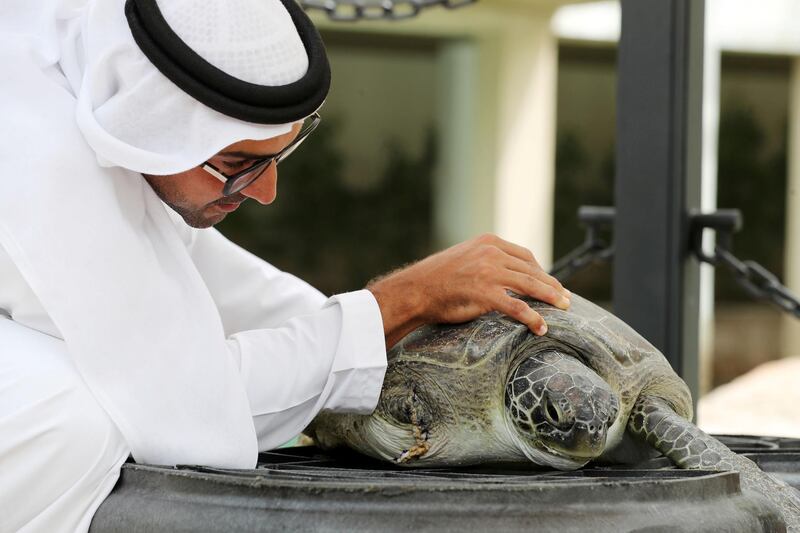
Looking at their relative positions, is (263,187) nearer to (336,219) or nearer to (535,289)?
(535,289)

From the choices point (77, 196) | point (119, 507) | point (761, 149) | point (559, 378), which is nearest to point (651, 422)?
point (559, 378)

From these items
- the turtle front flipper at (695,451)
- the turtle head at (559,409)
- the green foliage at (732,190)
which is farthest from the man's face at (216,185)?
the green foliage at (732,190)

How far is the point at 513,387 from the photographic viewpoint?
65.1 inches

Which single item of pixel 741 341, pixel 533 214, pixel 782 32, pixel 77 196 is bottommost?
pixel 741 341

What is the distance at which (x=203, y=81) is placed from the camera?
1.43 metres

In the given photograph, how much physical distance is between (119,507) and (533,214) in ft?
22.0

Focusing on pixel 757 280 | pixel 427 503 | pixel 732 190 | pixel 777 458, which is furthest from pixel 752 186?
pixel 427 503

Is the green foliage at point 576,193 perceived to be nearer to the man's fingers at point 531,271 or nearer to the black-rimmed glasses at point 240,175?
the man's fingers at point 531,271

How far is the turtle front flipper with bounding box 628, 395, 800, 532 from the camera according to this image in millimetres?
1519

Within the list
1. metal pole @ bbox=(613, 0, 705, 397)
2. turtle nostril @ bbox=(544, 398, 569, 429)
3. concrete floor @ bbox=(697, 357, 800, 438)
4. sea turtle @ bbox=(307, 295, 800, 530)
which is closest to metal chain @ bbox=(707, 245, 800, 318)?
metal pole @ bbox=(613, 0, 705, 397)

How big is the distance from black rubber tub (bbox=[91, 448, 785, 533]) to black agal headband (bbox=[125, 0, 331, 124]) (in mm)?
469

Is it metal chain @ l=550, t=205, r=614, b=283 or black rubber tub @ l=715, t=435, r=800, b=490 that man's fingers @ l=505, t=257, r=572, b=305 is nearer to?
black rubber tub @ l=715, t=435, r=800, b=490

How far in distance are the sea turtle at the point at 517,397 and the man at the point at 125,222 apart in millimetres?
208

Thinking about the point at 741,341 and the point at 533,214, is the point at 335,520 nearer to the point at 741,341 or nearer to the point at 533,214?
the point at 533,214
